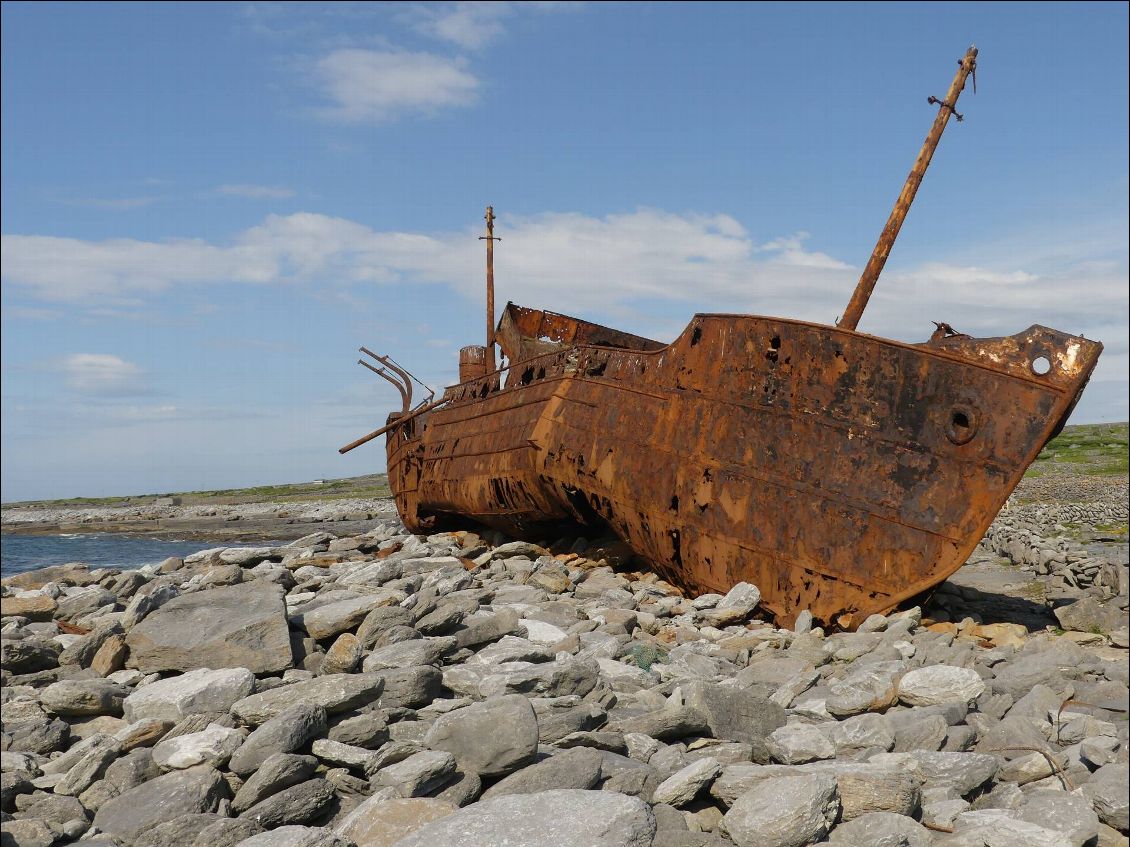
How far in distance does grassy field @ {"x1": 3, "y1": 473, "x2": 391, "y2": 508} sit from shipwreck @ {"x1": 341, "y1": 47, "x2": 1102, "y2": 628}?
147ft

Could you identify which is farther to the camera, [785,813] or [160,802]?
[160,802]

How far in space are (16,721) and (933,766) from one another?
494 cm

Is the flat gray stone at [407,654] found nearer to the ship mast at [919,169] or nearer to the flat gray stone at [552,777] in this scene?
the flat gray stone at [552,777]

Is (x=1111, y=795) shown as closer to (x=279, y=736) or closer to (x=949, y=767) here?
(x=949, y=767)

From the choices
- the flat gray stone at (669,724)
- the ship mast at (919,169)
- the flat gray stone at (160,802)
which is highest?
the ship mast at (919,169)

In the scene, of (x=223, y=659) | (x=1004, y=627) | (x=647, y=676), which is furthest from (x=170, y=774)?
(x=1004, y=627)

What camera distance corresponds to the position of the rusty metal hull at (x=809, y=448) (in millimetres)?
6902

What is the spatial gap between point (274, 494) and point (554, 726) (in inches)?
2555

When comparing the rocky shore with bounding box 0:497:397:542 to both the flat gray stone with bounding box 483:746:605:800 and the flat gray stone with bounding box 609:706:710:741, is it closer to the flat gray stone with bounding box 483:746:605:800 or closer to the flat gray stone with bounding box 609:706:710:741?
the flat gray stone with bounding box 609:706:710:741

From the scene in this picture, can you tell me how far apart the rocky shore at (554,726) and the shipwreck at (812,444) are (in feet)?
1.71

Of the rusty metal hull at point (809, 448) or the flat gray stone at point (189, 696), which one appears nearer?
the flat gray stone at point (189, 696)

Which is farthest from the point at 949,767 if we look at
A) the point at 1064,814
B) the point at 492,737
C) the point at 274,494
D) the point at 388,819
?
the point at 274,494

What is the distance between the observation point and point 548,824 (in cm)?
349

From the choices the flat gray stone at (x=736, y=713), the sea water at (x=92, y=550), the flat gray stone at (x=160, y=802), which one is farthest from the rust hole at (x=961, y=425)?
the sea water at (x=92, y=550)
